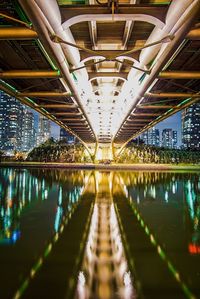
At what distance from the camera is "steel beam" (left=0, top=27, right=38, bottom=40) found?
19.7ft

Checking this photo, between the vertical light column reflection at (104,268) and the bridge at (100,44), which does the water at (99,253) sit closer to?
the vertical light column reflection at (104,268)

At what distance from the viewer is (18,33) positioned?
6.04 meters

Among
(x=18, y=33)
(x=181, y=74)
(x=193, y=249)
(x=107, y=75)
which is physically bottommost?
(x=193, y=249)

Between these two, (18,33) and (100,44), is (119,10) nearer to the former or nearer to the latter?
(18,33)

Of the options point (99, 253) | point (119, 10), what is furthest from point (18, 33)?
point (99, 253)

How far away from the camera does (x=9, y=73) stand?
9.77 metres

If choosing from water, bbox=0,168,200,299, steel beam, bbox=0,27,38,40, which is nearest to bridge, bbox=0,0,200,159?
steel beam, bbox=0,27,38,40

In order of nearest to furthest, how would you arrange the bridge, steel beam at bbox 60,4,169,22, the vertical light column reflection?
1. the vertical light column reflection
2. the bridge
3. steel beam at bbox 60,4,169,22

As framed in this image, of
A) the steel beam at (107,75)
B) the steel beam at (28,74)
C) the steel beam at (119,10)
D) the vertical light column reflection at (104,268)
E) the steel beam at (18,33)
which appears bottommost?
the vertical light column reflection at (104,268)

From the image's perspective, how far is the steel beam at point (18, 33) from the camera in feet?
19.7

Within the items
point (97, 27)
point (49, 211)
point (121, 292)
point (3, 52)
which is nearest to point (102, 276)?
point (121, 292)

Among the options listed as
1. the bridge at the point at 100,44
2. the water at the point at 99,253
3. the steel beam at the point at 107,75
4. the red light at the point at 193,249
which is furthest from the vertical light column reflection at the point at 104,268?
the steel beam at the point at 107,75

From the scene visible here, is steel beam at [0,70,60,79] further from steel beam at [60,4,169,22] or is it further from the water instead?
the water

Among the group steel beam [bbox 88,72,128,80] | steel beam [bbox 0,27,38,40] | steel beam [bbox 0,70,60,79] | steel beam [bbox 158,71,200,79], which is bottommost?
steel beam [bbox 0,27,38,40]
